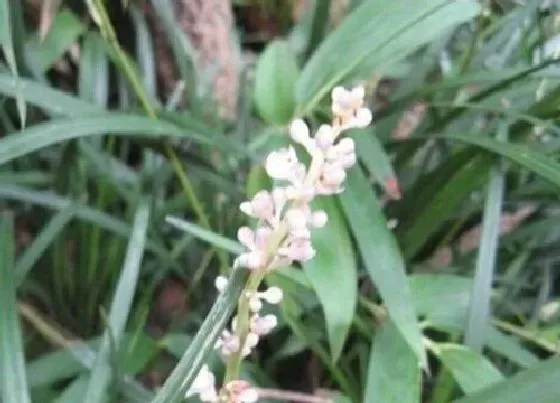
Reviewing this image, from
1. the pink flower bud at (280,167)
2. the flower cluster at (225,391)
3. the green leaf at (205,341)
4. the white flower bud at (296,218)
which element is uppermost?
the pink flower bud at (280,167)

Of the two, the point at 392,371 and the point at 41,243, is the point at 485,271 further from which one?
the point at 41,243

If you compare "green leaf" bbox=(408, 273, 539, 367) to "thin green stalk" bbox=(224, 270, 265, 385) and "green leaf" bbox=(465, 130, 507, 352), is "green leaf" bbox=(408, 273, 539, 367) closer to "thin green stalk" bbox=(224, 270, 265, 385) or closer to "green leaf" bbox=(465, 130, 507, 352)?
"green leaf" bbox=(465, 130, 507, 352)

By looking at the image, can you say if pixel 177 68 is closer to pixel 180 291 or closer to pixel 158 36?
pixel 158 36

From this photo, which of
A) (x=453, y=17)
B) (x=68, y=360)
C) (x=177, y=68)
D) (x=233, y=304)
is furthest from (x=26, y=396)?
(x=177, y=68)

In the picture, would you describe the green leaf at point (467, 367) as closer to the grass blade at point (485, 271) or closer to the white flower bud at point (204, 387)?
the grass blade at point (485, 271)

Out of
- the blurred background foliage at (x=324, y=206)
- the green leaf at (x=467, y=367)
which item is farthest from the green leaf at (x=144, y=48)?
the green leaf at (x=467, y=367)

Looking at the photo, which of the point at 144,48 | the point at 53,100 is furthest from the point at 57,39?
the point at 53,100

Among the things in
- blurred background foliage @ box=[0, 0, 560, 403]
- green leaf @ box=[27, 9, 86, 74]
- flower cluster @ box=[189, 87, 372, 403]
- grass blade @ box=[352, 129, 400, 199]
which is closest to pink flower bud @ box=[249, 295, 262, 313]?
flower cluster @ box=[189, 87, 372, 403]
